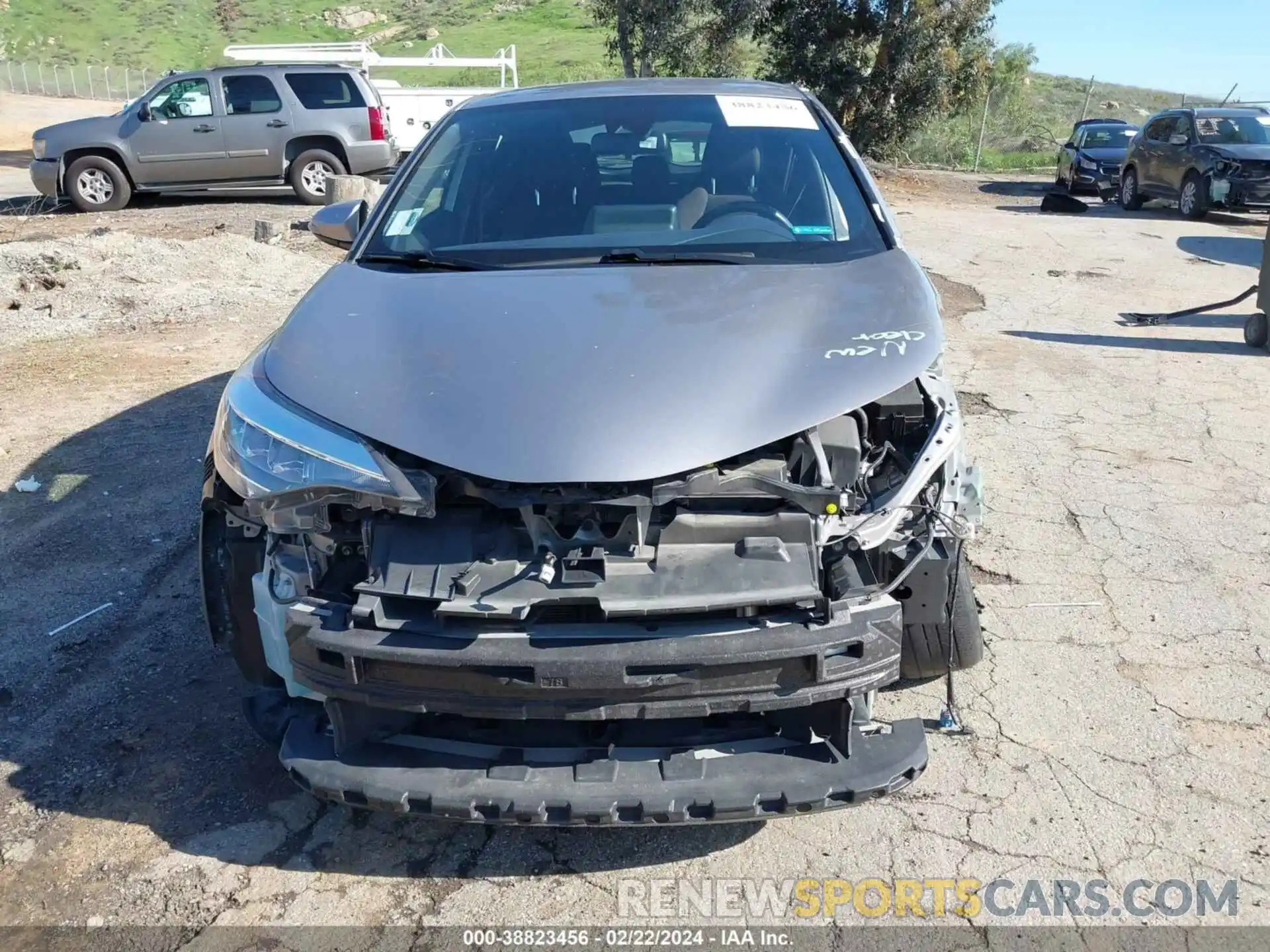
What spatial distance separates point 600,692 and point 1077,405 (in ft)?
16.5

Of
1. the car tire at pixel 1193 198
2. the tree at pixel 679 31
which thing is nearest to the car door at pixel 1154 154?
the car tire at pixel 1193 198

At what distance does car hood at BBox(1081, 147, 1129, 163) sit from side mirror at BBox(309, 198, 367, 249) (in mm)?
19466

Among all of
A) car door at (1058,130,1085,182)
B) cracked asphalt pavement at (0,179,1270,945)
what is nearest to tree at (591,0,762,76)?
car door at (1058,130,1085,182)

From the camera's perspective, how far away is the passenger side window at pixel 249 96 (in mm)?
14414

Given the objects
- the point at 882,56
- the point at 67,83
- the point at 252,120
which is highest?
the point at 67,83

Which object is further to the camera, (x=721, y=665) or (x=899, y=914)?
(x=899, y=914)

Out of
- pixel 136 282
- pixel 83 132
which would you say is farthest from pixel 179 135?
pixel 136 282

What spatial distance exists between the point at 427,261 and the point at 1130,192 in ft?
57.6

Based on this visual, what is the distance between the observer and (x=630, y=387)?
2.54 meters

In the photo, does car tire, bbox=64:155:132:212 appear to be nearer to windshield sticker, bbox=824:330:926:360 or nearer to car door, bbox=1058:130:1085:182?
windshield sticker, bbox=824:330:926:360

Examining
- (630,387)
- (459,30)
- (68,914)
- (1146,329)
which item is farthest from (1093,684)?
(459,30)

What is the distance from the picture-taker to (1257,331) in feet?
25.7

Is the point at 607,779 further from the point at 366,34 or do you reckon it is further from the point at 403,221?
the point at 366,34

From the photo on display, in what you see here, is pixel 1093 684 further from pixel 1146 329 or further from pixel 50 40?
pixel 50 40
